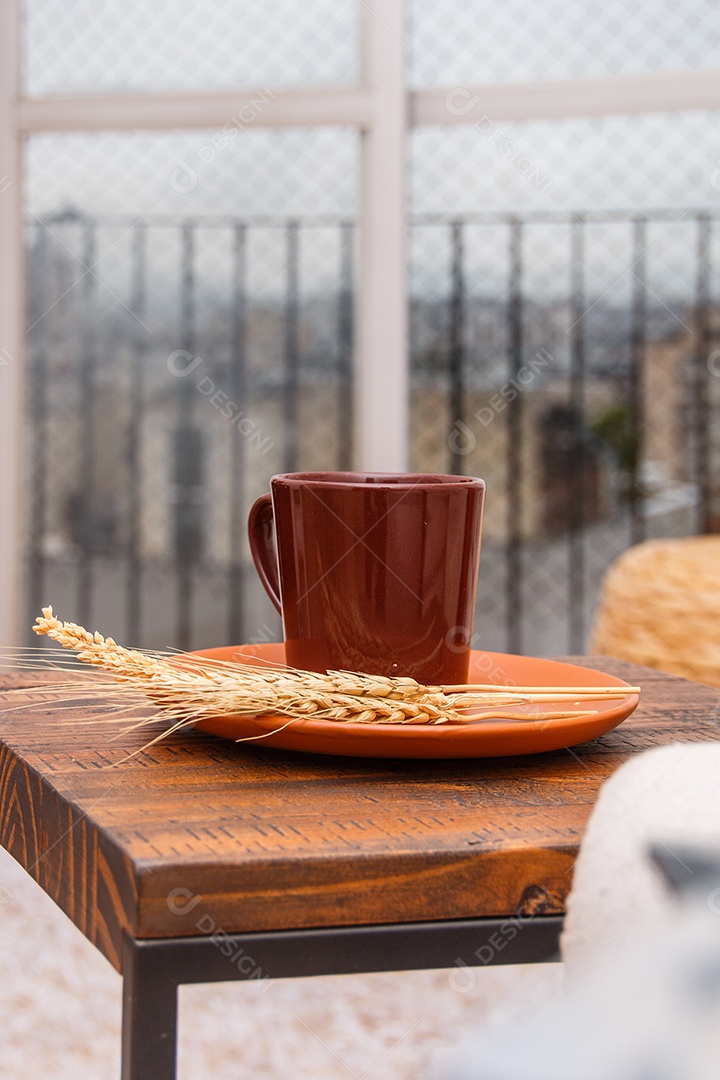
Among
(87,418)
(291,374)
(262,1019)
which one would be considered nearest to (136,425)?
(87,418)

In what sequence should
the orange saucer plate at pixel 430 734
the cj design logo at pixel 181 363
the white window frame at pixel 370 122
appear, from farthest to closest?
the cj design logo at pixel 181 363, the white window frame at pixel 370 122, the orange saucer plate at pixel 430 734

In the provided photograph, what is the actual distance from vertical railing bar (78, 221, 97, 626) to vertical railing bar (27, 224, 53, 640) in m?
0.09

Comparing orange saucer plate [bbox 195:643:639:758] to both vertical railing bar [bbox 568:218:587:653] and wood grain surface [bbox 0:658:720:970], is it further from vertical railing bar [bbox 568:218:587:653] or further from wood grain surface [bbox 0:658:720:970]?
vertical railing bar [bbox 568:218:587:653]

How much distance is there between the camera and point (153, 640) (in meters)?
2.83

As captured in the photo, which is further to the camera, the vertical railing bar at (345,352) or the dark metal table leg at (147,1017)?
the vertical railing bar at (345,352)

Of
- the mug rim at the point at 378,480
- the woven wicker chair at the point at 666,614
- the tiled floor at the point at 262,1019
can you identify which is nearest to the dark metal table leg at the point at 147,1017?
the mug rim at the point at 378,480

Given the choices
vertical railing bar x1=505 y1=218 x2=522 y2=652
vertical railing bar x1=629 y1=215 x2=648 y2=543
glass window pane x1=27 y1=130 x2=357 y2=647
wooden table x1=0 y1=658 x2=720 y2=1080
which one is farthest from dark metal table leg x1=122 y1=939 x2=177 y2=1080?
vertical railing bar x1=629 y1=215 x2=648 y2=543

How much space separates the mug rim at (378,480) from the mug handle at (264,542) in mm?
36

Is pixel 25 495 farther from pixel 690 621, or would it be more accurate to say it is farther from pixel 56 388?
pixel 690 621

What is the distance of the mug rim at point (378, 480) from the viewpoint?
533 millimetres

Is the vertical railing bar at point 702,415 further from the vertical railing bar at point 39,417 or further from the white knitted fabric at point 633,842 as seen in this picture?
the white knitted fabric at point 633,842

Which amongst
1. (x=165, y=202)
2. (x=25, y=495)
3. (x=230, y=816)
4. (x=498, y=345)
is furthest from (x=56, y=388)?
(x=230, y=816)

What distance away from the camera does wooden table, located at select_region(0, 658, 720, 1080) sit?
1.17ft

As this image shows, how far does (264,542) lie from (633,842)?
1.21 feet
